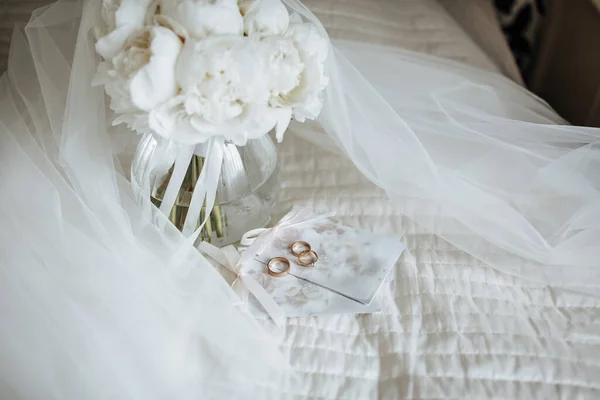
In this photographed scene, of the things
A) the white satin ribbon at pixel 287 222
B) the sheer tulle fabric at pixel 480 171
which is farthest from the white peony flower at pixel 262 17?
the white satin ribbon at pixel 287 222

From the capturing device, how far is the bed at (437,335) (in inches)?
26.3

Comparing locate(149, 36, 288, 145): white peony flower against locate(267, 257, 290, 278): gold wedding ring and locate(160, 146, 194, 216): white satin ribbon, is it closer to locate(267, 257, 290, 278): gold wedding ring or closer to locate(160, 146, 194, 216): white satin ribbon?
locate(160, 146, 194, 216): white satin ribbon

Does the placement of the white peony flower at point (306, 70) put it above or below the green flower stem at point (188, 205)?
above

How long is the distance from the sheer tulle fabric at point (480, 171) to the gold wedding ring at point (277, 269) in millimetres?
166

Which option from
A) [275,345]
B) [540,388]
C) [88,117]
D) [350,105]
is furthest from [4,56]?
[540,388]

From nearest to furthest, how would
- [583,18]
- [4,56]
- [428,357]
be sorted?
1. [428,357]
2. [4,56]
3. [583,18]

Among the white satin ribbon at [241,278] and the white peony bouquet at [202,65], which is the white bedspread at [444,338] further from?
the white peony bouquet at [202,65]

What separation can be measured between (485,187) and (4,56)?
0.85m

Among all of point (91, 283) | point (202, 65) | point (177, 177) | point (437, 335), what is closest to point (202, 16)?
point (202, 65)

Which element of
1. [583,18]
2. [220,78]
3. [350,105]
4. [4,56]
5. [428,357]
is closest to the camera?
[220,78]

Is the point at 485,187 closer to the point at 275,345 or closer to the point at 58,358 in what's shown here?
the point at 275,345

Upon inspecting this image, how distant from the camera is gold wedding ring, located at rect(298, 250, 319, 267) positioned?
794mm

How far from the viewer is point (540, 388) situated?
67cm

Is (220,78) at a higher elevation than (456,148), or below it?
higher
